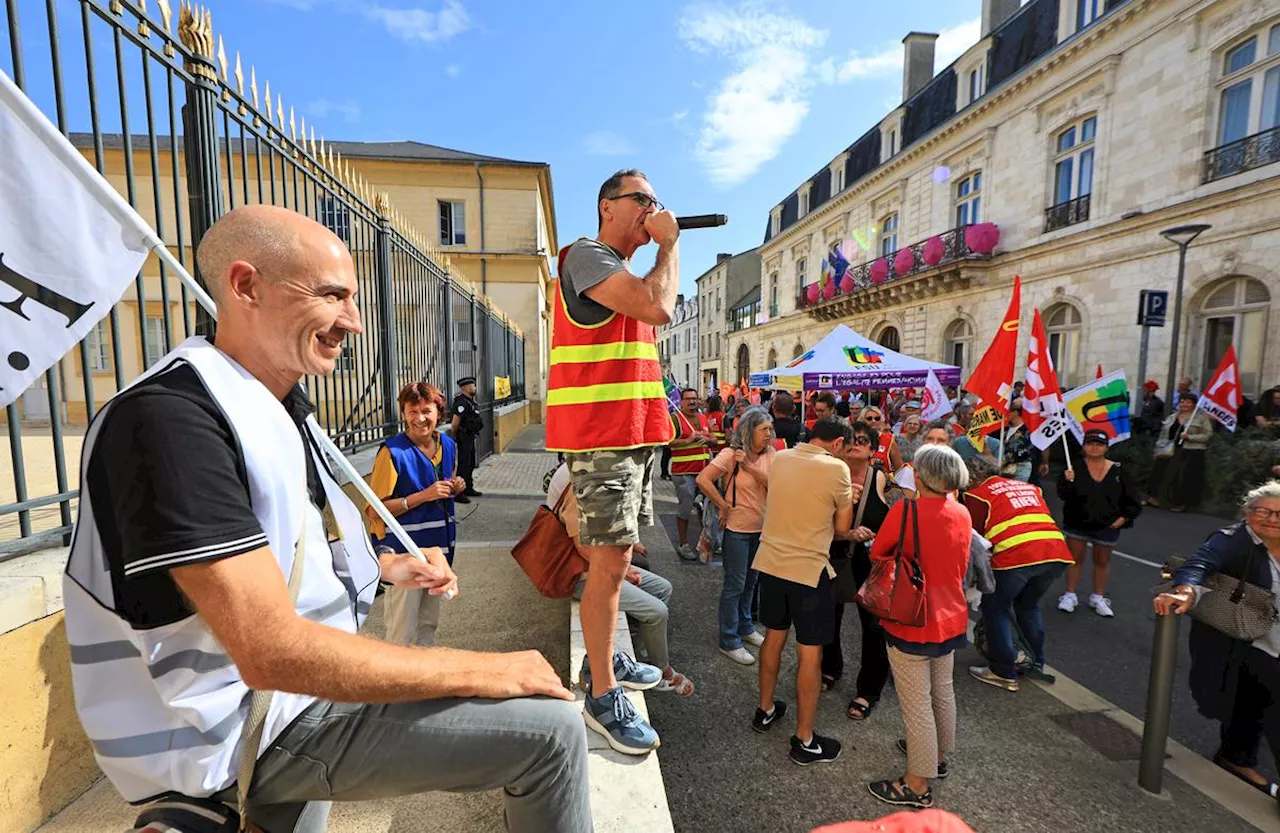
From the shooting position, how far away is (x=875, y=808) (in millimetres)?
2717

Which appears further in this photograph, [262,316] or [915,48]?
[915,48]

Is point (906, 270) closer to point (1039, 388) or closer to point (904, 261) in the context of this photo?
point (904, 261)

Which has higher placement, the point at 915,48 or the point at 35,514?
the point at 915,48

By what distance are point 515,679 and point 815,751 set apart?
8.41ft

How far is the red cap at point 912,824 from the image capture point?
88cm

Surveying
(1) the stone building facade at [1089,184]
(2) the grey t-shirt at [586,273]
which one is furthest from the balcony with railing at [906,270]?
(2) the grey t-shirt at [586,273]

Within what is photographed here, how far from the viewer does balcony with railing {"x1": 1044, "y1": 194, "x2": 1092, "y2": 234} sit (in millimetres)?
14577

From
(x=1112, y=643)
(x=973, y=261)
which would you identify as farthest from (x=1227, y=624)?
(x=973, y=261)

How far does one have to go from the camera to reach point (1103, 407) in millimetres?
6551

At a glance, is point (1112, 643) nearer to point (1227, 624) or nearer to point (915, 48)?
point (1227, 624)

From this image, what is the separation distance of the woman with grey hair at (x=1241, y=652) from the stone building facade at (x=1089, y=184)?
11881 mm

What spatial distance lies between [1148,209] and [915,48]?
50.4 feet

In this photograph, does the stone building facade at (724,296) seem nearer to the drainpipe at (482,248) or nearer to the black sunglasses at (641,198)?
the drainpipe at (482,248)

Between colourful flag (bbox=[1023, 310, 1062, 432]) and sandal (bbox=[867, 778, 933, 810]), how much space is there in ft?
18.0
